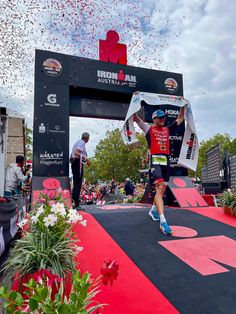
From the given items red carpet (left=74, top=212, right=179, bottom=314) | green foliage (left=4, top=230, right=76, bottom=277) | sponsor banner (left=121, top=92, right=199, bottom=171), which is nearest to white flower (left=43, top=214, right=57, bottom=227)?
green foliage (left=4, top=230, right=76, bottom=277)

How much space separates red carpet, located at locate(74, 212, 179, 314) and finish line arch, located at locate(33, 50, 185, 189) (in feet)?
10.4

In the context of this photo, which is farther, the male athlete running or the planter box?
the planter box

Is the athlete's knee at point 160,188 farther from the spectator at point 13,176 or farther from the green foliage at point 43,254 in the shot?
the spectator at point 13,176

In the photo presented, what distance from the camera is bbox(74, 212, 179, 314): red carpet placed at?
1.86 m

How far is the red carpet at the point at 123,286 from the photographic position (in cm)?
186

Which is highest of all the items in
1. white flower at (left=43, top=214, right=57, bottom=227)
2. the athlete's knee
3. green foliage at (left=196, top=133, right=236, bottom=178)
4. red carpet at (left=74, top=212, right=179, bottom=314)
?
green foliage at (left=196, top=133, right=236, bottom=178)

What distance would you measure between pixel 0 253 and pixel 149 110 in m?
5.38

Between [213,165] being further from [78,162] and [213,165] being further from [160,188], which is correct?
[160,188]

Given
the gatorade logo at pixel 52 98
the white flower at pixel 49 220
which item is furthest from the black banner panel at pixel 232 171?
the white flower at pixel 49 220

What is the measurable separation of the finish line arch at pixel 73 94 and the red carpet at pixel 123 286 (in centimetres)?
316

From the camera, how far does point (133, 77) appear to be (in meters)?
6.96

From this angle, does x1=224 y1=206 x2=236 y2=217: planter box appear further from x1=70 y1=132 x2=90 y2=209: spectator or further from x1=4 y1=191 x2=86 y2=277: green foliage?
x1=4 y1=191 x2=86 y2=277: green foliage

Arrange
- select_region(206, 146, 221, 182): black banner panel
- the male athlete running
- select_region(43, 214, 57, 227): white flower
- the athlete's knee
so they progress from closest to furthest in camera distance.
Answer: select_region(43, 214, 57, 227): white flower
the athlete's knee
the male athlete running
select_region(206, 146, 221, 182): black banner panel

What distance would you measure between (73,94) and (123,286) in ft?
17.9
